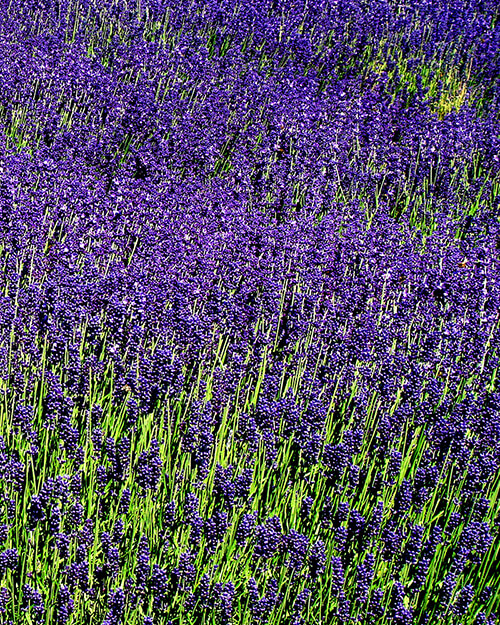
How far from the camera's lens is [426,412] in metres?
3.34

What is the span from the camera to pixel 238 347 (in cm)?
368

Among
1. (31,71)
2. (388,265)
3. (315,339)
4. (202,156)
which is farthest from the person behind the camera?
(31,71)

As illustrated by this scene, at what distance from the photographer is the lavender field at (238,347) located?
262 centimetres

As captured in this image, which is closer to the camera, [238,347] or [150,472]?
[150,472]

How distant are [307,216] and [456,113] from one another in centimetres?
306

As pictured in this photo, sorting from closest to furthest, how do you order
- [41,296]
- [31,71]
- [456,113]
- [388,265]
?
[41,296], [388,265], [31,71], [456,113]

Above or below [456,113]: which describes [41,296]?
below

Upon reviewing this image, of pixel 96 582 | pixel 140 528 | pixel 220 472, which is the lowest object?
pixel 96 582

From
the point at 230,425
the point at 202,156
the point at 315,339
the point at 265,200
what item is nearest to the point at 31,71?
the point at 202,156

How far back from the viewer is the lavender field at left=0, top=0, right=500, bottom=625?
2.62 meters

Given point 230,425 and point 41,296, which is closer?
point 230,425

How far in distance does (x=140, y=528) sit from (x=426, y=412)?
137 cm

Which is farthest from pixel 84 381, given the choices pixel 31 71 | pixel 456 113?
pixel 456 113

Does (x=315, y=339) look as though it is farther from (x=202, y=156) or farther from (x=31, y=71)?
(x=31, y=71)
